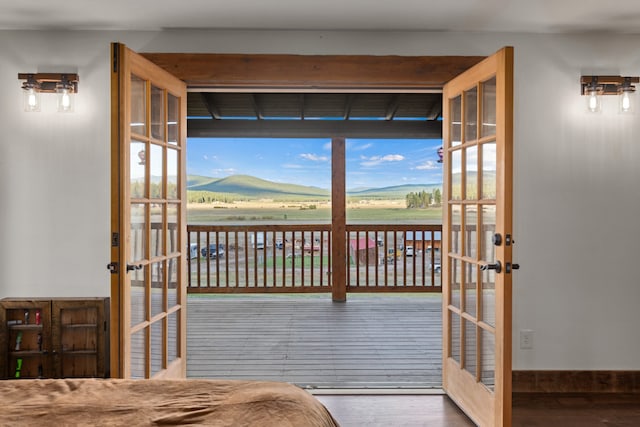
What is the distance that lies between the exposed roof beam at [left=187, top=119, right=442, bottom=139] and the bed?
4443 millimetres

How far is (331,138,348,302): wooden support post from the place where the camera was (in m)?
5.80

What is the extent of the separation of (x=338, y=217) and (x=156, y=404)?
4.60m

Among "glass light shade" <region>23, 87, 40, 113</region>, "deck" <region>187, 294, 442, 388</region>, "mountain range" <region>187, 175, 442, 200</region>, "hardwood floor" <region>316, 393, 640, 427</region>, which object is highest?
"glass light shade" <region>23, 87, 40, 113</region>

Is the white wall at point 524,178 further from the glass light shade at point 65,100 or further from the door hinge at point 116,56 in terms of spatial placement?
the door hinge at point 116,56

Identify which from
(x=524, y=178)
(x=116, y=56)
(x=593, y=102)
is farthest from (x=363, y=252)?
(x=116, y=56)

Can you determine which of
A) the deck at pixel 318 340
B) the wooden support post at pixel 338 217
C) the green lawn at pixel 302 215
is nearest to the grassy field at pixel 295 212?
the green lawn at pixel 302 215

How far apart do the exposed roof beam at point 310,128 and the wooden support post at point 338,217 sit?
224 mm

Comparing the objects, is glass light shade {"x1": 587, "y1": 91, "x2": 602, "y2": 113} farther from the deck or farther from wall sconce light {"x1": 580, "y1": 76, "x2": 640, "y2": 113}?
the deck

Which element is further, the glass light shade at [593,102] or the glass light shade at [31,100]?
the glass light shade at [593,102]

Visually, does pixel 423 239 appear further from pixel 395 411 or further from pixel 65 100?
pixel 65 100

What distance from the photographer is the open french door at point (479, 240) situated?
86.5 inches

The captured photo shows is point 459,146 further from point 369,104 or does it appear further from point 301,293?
point 301,293

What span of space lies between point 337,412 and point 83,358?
150 centimetres

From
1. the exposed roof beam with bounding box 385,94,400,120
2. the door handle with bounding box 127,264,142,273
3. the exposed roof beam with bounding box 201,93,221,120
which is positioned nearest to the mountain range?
the exposed roof beam with bounding box 201,93,221,120
